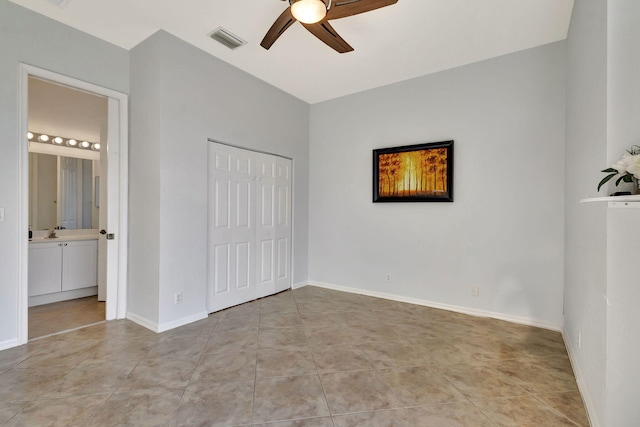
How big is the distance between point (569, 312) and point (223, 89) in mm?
4159

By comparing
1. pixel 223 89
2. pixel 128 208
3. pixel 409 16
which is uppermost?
pixel 409 16

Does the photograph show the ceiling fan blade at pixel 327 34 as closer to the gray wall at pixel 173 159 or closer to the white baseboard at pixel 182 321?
the gray wall at pixel 173 159

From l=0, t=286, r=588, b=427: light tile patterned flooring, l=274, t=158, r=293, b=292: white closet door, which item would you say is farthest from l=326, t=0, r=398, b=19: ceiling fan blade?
l=0, t=286, r=588, b=427: light tile patterned flooring

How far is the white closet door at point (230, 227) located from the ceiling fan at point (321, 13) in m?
1.54

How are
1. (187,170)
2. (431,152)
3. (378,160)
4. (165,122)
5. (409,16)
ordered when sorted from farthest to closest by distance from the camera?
1. (378,160)
2. (431,152)
3. (187,170)
4. (165,122)
5. (409,16)

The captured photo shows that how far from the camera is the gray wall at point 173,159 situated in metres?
2.92

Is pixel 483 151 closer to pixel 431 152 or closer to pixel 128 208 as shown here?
pixel 431 152

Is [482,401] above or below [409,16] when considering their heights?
below

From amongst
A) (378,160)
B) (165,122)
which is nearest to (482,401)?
(378,160)

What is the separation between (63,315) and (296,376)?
3058mm

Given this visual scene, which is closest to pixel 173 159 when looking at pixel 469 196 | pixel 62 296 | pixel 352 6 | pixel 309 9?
pixel 309 9

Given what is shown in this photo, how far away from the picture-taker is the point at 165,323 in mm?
2924

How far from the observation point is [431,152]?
367cm

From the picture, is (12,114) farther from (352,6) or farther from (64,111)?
(352,6)
